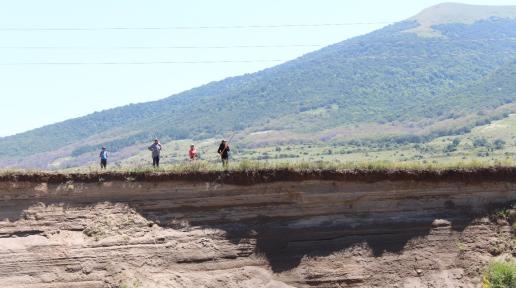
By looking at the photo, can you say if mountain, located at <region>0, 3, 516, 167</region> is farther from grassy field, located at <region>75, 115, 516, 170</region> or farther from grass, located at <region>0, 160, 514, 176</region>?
grass, located at <region>0, 160, 514, 176</region>

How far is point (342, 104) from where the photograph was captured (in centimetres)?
14912

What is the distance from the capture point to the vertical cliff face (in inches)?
849

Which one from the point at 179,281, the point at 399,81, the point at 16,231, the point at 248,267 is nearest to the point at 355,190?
the point at 248,267

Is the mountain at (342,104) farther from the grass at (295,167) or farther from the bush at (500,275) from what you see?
the bush at (500,275)

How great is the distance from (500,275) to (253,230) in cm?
691

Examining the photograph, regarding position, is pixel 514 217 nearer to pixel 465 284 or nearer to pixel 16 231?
pixel 465 284

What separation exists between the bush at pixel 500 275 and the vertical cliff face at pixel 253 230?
1.23ft

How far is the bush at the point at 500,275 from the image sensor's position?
2102 cm

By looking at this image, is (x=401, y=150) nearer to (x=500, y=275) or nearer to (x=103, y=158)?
(x=103, y=158)

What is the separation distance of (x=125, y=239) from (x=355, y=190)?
6.89 m

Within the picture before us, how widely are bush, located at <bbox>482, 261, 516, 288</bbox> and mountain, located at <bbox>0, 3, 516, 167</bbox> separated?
8938 cm

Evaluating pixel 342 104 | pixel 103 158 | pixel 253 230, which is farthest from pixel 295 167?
pixel 342 104

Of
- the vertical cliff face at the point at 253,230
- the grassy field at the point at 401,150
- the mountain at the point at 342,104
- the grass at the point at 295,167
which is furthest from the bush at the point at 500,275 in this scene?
the mountain at the point at 342,104

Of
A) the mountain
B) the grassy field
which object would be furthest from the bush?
the mountain
